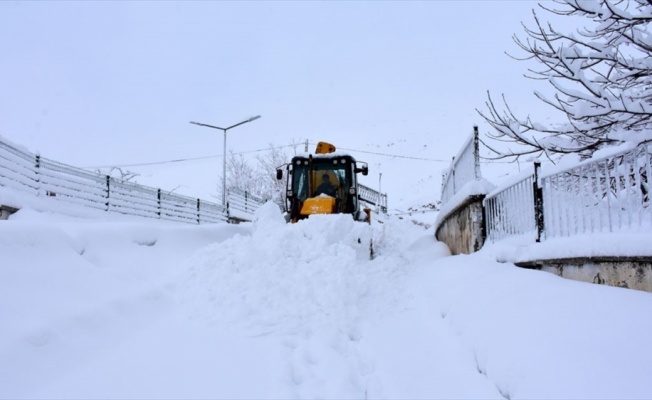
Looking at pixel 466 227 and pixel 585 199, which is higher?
pixel 585 199

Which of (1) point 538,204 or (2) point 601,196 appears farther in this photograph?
(1) point 538,204

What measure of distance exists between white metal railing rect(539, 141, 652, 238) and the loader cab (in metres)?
6.99

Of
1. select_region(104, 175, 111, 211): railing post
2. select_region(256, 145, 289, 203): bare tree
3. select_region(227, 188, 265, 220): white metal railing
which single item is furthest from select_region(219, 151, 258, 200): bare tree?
select_region(104, 175, 111, 211): railing post

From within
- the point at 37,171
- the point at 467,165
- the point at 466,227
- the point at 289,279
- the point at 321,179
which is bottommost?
the point at 289,279

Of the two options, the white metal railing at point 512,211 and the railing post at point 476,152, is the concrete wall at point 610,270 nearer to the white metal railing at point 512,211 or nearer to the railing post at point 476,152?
the white metal railing at point 512,211

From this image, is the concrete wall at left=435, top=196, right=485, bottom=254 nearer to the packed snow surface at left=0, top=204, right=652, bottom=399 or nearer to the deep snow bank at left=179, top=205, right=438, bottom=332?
the packed snow surface at left=0, top=204, right=652, bottom=399

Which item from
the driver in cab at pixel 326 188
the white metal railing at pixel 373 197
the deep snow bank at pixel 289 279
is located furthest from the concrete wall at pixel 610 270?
the white metal railing at pixel 373 197

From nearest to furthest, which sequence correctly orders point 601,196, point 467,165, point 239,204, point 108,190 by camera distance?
point 601,196 → point 467,165 → point 108,190 → point 239,204

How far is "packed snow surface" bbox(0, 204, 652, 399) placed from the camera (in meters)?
3.03

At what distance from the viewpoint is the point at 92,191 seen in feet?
46.9

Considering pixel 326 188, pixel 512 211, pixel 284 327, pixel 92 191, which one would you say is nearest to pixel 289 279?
pixel 284 327

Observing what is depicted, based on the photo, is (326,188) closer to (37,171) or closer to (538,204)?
(538,204)

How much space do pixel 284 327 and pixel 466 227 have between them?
16.1ft

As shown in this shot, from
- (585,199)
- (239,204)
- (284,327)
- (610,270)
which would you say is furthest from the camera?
(239,204)
